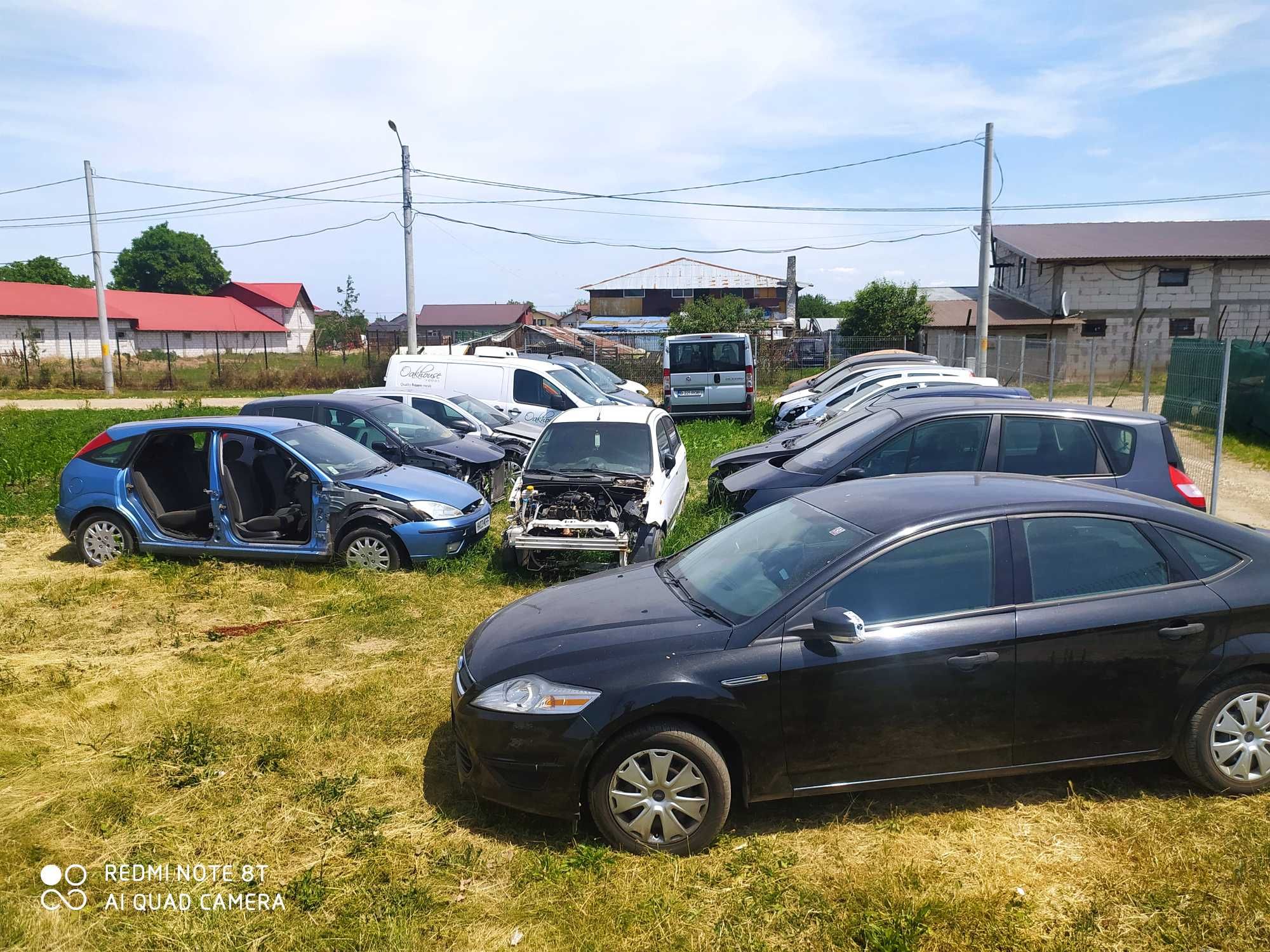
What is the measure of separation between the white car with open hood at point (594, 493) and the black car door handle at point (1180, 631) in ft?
14.4

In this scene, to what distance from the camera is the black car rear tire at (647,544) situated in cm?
779

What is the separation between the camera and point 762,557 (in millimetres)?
4457

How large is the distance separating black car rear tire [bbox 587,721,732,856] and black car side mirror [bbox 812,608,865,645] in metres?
0.68

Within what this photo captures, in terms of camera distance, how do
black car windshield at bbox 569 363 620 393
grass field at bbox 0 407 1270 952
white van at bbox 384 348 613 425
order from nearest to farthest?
grass field at bbox 0 407 1270 952
white van at bbox 384 348 613 425
black car windshield at bbox 569 363 620 393

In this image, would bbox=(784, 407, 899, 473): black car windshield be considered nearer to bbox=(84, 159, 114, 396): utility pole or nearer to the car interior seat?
the car interior seat

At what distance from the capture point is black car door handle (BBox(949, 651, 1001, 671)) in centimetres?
381

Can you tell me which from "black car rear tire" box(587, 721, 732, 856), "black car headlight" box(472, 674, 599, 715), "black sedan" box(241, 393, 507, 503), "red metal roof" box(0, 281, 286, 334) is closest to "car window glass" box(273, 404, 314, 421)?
"black sedan" box(241, 393, 507, 503)

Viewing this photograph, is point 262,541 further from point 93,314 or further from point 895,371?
point 93,314

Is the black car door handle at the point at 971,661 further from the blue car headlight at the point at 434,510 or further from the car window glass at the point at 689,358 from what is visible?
the car window glass at the point at 689,358

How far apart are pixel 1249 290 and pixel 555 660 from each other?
131 feet

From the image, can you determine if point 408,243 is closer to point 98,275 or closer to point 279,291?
point 98,275

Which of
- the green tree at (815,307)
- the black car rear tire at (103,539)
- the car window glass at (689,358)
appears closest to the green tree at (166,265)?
the green tree at (815,307)

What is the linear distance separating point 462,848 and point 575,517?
14.5ft

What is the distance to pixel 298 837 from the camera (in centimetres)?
398
